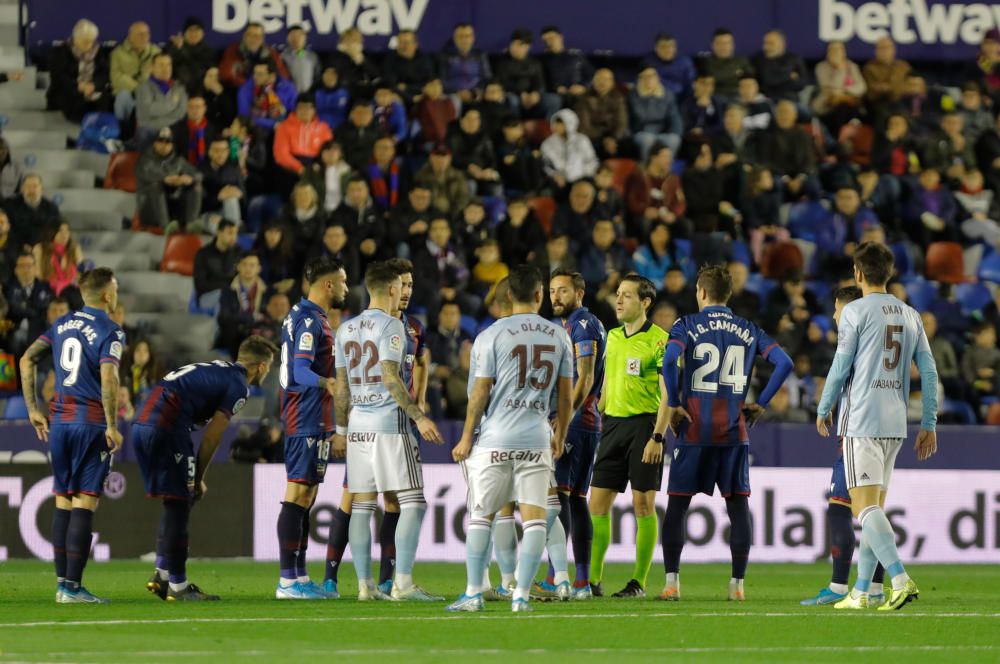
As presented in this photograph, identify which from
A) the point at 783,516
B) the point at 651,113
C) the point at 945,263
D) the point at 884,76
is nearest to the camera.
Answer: the point at 783,516

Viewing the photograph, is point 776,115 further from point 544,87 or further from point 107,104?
point 107,104

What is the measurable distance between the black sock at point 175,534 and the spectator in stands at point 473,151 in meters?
11.1

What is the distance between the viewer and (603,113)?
947 inches

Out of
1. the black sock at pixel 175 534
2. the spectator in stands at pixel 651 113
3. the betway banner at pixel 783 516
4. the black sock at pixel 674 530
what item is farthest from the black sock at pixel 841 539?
the spectator in stands at pixel 651 113

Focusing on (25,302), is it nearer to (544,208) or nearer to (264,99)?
(264,99)

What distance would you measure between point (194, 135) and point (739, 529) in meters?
11.8

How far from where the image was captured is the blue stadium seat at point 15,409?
1908 centimetres

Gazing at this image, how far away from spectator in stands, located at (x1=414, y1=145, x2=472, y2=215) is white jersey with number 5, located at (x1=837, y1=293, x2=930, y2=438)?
11358mm

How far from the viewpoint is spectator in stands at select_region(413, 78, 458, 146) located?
76.9 feet

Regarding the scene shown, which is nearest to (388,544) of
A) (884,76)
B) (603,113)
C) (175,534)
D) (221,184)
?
(175,534)

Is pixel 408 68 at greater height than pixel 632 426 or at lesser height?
greater

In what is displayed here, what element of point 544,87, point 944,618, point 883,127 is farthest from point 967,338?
point 944,618

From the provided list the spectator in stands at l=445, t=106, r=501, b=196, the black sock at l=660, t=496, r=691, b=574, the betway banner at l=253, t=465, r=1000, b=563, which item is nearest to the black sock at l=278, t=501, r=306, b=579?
the black sock at l=660, t=496, r=691, b=574

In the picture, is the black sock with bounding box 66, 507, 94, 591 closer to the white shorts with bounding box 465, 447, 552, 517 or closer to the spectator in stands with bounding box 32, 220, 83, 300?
the white shorts with bounding box 465, 447, 552, 517
